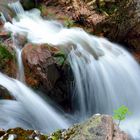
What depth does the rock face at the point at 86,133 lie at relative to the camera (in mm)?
3275

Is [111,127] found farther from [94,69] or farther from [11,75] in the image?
[94,69]

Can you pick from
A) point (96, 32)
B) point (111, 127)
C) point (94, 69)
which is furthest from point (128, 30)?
point (111, 127)

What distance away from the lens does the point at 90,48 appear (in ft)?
28.0

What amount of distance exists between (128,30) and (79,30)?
66.7 inches

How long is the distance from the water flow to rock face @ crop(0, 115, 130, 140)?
2.41 meters

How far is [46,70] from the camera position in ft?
23.6

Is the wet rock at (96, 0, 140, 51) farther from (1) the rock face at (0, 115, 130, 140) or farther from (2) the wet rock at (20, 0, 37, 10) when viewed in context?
(1) the rock face at (0, 115, 130, 140)

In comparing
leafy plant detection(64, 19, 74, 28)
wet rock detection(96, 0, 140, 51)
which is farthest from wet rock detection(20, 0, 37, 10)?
wet rock detection(96, 0, 140, 51)

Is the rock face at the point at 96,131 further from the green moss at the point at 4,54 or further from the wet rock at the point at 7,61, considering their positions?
the green moss at the point at 4,54

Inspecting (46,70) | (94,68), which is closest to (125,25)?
(94,68)

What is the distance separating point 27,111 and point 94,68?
2.32 m

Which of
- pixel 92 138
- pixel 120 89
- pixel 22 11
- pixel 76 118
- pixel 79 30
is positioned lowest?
pixel 92 138

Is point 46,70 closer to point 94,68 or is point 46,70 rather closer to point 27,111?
Answer: point 27,111

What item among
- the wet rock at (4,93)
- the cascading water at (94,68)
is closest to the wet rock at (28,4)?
the cascading water at (94,68)
